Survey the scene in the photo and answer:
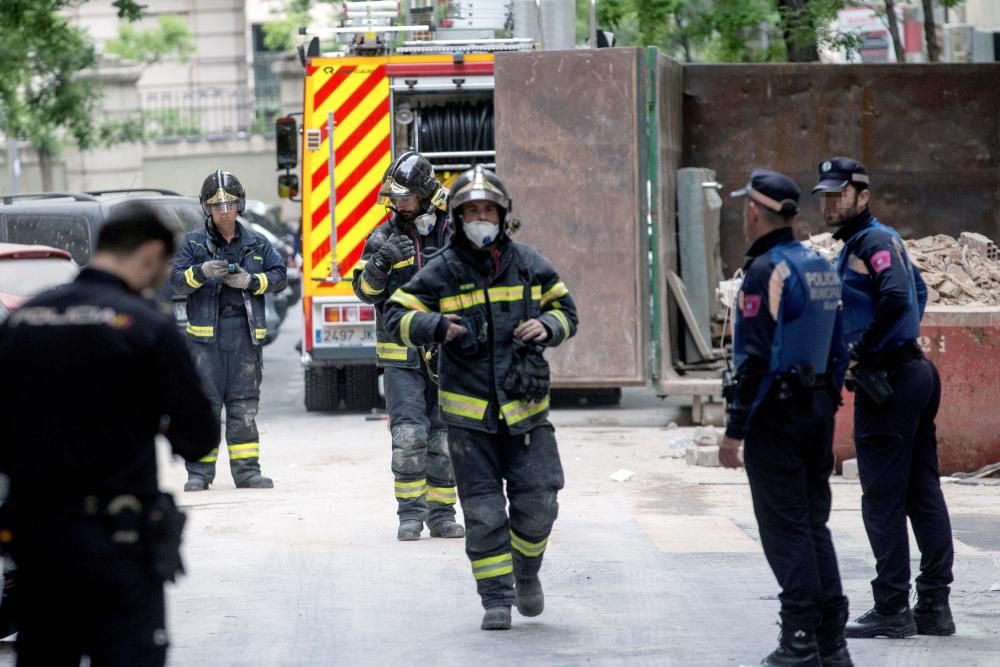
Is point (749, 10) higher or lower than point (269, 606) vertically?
higher

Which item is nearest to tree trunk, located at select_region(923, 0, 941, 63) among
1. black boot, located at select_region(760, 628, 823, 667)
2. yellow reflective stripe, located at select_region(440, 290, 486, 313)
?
yellow reflective stripe, located at select_region(440, 290, 486, 313)

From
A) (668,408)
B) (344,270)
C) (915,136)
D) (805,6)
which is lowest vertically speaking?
(668,408)

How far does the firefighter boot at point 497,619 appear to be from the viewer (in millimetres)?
6484

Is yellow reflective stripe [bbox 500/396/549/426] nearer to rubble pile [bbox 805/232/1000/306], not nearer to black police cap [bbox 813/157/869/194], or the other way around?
black police cap [bbox 813/157/869/194]

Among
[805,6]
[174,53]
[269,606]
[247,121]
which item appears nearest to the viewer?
[269,606]

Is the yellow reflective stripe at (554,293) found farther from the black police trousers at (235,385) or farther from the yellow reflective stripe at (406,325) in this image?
the black police trousers at (235,385)

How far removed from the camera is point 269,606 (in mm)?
7012

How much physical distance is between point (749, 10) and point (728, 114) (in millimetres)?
3770

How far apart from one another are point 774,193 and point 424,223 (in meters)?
3.07

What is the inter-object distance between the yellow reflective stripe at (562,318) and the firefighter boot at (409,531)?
2267mm

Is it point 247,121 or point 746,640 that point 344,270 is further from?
point 247,121

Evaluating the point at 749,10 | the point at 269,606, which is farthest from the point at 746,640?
the point at 749,10

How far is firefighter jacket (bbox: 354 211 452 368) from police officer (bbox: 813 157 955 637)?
2.52m

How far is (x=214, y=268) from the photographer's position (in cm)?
1023
